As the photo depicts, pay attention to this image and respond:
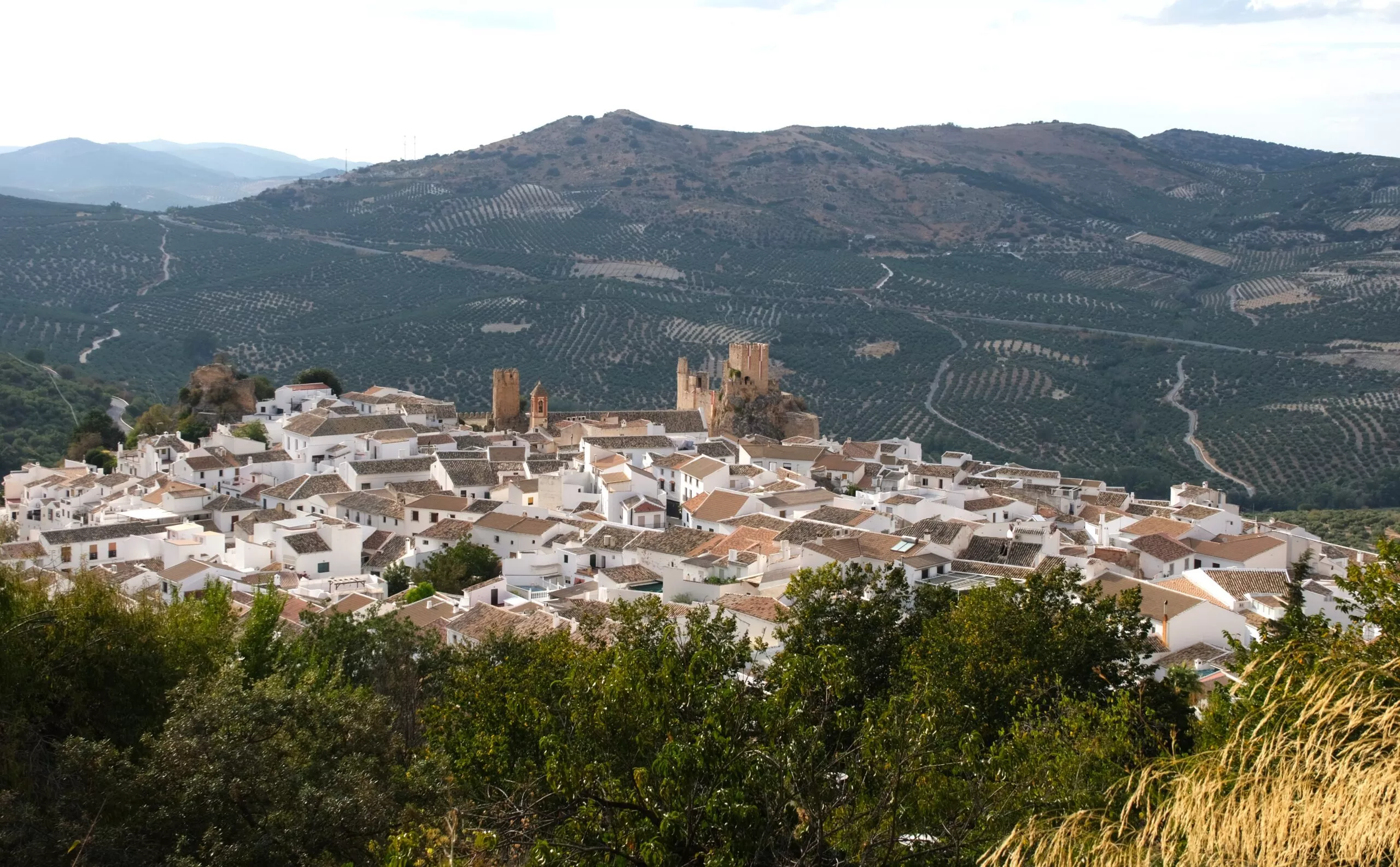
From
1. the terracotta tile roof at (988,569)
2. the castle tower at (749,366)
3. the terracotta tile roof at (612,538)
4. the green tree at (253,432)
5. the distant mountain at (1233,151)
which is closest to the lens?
the terracotta tile roof at (988,569)

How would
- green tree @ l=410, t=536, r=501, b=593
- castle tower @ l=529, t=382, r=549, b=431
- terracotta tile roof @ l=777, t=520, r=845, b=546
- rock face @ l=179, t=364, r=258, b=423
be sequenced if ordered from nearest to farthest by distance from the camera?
1. terracotta tile roof @ l=777, t=520, r=845, b=546
2. green tree @ l=410, t=536, r=501, b=593
3. castle tower @ l=529, t=382, r=549, b=431
4. rock face @ l=179, t=364, r=258, b=423

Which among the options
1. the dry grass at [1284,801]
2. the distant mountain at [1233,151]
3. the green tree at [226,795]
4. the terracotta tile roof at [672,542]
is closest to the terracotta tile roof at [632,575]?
the terracotta tile roof at [672,542]

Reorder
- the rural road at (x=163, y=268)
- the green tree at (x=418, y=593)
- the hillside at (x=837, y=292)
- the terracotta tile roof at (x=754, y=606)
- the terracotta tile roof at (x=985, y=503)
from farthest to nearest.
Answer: the rural road at (x=163, y=268)
the hillside at (x=837, y=292)
the terracotta tile roof at (x=985, y=503)
the green tree at (x=418, y=593)
the terracotta tile roof at (x=754, y=606)

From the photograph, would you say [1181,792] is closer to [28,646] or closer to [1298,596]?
[28,646]

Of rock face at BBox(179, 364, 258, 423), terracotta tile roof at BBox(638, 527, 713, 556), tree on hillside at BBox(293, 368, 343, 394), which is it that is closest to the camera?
terracotta tile roof at BBox(638, 527, 713, 556)

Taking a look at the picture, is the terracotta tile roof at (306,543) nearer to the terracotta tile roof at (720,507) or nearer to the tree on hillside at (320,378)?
the terracotta tile roof at (720,507)

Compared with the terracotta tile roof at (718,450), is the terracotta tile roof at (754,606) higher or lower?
higher

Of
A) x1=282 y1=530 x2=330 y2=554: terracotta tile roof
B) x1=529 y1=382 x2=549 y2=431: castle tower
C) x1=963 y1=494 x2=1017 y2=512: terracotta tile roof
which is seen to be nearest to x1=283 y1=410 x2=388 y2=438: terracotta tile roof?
x1=529 y1=382 x2=549 y2=431: castle tower

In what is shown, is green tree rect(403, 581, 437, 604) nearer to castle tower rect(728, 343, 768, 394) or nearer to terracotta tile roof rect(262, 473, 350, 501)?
terracotta tile roof rect(262, 473, 350, 501)
